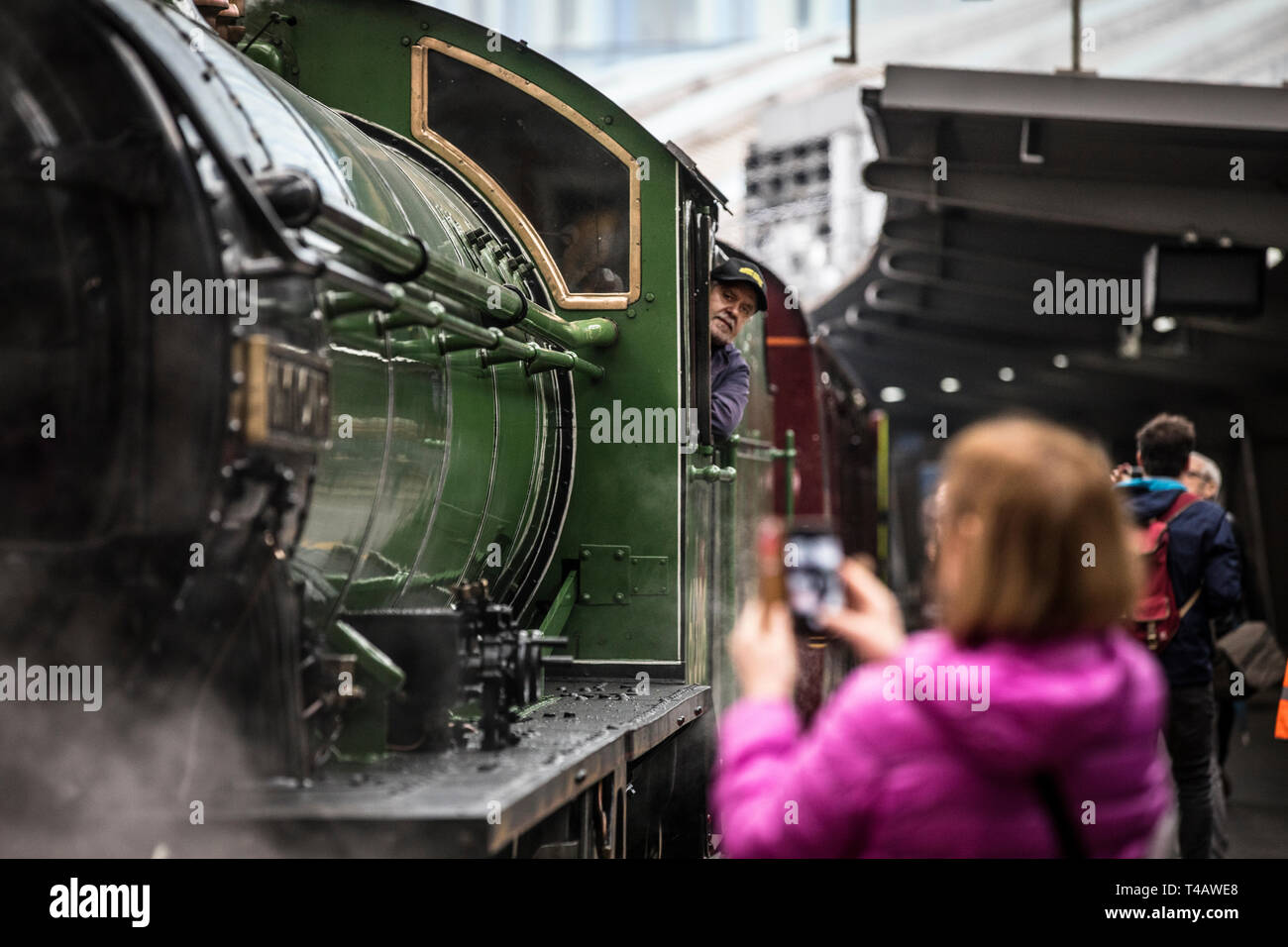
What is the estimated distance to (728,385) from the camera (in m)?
5.93

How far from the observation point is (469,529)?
4320 millimetres

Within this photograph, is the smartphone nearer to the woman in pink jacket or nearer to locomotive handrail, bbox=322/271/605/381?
the woman in pink jacket

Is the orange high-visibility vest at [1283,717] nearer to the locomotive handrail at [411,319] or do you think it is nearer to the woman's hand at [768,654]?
the locomotive handrail at [411,319]

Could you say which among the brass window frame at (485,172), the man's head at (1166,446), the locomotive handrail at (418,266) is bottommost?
the man's head at (1166,446)

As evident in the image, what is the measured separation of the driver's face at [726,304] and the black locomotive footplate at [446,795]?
2314mm

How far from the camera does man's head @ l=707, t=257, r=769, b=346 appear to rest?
19.4 ft

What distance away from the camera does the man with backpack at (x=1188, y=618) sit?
5.79 meters

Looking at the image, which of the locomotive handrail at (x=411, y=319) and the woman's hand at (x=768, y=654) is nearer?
the woman's hand at (x=768, y=654)

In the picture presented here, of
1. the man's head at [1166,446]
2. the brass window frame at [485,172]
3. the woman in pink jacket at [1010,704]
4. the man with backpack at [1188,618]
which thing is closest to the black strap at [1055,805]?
the woman in pink jacket at [1010,704]

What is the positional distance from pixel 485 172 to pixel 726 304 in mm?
1239

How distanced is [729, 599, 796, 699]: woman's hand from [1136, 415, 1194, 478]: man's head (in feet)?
13.6

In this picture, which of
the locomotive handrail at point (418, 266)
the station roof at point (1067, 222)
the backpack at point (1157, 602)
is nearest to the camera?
the locomotive handrail at point (418, 266)

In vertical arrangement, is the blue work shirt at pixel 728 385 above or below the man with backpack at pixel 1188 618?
above

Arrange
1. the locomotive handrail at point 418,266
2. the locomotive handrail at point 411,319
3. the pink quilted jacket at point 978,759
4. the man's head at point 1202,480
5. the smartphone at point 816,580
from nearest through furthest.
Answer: the pink quilted jacket at point 978,759 → the smartphone at point 816,580 → the locomotive handrail at point 418,266 → the locomotive handrail at point 411,319 → the man's head at point 1202,480
